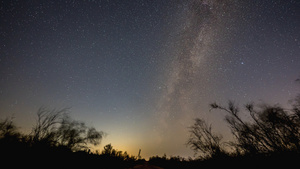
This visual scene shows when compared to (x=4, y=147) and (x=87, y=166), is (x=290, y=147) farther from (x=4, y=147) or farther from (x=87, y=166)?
(x=4, y=147)

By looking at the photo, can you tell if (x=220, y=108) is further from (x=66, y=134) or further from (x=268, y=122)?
(x=66, y=134)

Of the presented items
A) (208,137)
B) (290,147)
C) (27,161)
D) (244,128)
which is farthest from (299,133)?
(27,161)

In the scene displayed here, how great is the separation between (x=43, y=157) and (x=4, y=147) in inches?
69.4

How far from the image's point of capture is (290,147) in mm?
13117

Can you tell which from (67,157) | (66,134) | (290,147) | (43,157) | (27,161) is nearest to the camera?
(27,161)

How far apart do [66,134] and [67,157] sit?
2596 centimetres

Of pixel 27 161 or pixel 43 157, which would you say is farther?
pixel 43 157

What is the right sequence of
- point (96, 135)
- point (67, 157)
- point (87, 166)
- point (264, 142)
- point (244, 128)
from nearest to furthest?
point (67, 157) < point (87, 166) < point (264, 142) < point (244, 128) < point (96, 135)

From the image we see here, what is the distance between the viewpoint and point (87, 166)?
28.7ft

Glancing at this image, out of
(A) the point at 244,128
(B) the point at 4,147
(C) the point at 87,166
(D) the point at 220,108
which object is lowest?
(C) the point at 87,166

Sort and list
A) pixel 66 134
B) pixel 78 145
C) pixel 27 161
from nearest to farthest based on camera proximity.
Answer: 1. pixel 27 161
2. pixel 66 134
3. pixel 78 145

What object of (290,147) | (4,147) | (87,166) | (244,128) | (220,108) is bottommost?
(87,166)

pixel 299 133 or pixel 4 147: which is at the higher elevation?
pixel 299 133

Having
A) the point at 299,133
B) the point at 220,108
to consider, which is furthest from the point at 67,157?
the point at 299,133
